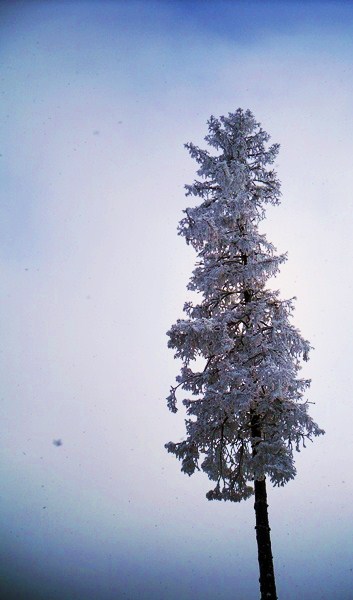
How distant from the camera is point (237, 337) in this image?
10.1 metres

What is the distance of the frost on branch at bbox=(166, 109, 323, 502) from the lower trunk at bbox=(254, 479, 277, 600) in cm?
69

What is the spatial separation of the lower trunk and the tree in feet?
0.07

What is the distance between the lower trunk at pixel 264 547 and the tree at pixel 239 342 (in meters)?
0.02

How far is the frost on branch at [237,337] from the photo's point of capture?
Answer: 887 cm

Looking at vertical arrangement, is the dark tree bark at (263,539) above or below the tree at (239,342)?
below

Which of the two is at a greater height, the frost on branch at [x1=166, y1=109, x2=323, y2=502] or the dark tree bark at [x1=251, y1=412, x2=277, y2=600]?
the frost on branch at [x1=166, y1=109, x2=323, y2=502]

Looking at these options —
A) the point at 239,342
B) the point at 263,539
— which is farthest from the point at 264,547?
the point at 239,342

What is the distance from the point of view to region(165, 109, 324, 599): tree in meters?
8.80

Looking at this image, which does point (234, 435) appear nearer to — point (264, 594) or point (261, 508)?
point (261, 508)

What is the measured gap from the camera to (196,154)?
1131 cm

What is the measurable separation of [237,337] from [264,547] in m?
4.85

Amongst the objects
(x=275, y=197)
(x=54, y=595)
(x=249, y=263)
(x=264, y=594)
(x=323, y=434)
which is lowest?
(x=54, y=595)

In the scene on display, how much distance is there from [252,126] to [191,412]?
838cm

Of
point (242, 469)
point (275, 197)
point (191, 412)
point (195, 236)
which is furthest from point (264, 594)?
point (275, 197)
